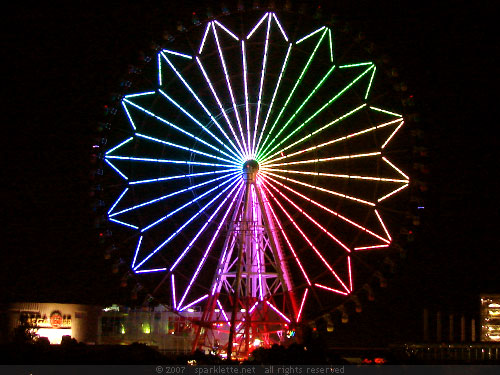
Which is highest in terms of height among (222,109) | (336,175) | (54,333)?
(222,109)

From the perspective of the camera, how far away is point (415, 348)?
137 feet

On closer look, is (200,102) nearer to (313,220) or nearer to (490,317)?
(313,220)

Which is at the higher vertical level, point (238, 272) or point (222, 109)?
point (222, 109)

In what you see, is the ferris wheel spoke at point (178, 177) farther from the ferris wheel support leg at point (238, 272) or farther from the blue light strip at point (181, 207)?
the ferris wheel support leg at point (238, 272)

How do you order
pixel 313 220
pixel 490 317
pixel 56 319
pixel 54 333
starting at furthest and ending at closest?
pixel 56 319 < pixel 54 333 < pixel 490 317 < pixel 313 220

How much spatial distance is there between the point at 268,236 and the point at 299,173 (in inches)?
112

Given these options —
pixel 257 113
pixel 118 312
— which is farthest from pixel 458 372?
pixel 118 312

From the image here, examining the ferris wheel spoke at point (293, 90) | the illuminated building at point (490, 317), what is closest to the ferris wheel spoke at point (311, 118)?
the ferris wheel spoke at point (293, 90)

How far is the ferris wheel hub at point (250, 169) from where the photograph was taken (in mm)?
31016

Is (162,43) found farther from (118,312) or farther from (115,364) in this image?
(118,312)

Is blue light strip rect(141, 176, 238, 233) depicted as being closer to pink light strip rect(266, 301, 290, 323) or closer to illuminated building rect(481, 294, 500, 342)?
pink light strip rect(266, 301, 290, 323)

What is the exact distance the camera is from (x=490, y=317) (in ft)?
167

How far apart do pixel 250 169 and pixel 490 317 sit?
26882 millimetres

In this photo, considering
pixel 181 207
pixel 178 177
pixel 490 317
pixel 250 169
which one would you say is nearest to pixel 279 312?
pixel 181 207
